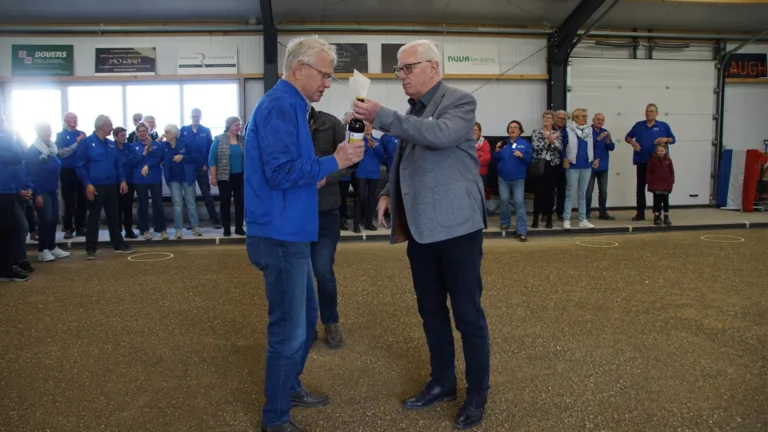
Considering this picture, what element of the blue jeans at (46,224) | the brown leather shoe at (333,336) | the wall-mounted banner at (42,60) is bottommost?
the brown leather shoe at (333,336)

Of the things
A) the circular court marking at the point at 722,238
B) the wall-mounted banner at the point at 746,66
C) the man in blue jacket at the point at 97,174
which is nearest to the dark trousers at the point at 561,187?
the circular court marking at the point at 722,238

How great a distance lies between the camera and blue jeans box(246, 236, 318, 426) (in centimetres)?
248

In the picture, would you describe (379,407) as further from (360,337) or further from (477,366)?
(360,337)

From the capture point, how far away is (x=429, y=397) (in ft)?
9.81

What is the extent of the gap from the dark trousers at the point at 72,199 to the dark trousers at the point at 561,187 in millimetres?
8305

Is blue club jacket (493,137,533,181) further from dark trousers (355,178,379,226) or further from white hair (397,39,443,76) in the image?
white hair (397,39,443,76)

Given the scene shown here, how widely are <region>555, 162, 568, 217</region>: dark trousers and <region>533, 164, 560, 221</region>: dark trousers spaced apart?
30cm

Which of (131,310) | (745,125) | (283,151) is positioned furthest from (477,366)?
(745,125)

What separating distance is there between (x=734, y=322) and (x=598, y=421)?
7.34 ft

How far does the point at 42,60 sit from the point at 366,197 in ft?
24.1

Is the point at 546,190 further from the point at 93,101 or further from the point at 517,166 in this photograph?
the point at 93,101

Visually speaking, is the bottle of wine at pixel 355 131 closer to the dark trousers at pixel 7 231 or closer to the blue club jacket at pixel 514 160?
the dark trousers at pixel 7 231

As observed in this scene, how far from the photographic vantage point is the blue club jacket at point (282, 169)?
237 centimetres

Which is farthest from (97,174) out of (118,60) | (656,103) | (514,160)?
(656,103)
